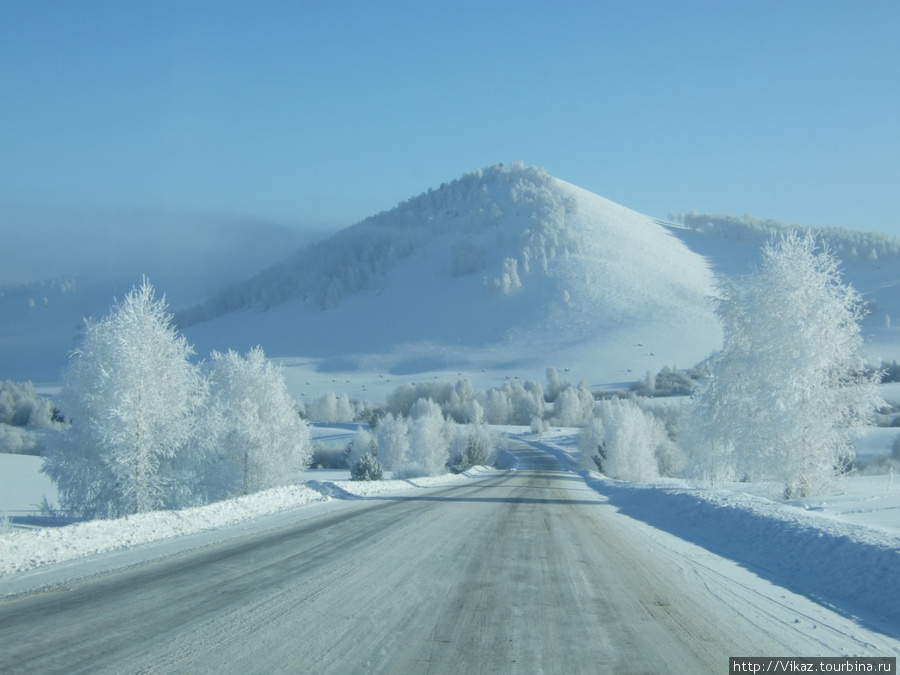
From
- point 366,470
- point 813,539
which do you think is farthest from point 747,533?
point 366,470

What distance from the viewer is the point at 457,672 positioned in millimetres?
5922

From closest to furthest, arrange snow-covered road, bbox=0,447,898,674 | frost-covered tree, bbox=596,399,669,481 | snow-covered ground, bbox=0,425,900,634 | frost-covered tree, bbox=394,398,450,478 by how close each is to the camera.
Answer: snow-covered road, bbox=0,447,898,674
snow-covered ground, bbox=0,425,900,634
frost-covered tree, bbox=596,399,669,481
frost-covered tree, bbox=394,398,450,478

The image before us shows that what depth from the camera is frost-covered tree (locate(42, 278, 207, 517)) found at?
25.8 metres

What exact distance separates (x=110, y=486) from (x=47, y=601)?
2108cm

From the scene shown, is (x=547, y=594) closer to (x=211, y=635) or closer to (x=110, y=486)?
(x=211, y=635)

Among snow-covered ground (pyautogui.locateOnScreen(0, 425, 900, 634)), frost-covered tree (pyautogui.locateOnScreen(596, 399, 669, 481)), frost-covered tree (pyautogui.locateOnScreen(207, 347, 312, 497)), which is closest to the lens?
snow-covered ground (pyautogui.locateOnScreen(0, 425, 900, 634))

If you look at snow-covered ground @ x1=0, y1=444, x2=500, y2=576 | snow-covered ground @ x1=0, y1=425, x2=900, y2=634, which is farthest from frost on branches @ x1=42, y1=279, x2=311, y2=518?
snow-covered ground @ x1=0, y1=425, x2=900, y2=634

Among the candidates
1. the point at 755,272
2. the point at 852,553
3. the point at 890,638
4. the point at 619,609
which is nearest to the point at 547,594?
the point at 619,609

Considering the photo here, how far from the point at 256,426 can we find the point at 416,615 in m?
32.1

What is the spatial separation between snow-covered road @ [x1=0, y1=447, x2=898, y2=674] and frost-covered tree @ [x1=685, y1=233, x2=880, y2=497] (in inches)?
478

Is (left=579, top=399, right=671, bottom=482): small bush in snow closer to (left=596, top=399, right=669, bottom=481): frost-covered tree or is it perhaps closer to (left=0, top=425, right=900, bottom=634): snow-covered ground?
(left=596, top=399, right=669, bottom=481): frost-covered tree

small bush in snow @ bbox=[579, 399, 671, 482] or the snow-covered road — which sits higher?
the snow-covered road

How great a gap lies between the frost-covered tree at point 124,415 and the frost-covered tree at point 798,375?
2187 centimetres

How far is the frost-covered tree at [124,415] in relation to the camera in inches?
1016
